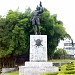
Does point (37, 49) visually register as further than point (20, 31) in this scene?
No

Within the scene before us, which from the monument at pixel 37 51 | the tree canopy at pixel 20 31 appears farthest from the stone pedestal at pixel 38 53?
the tree canopy at pixel 20 31

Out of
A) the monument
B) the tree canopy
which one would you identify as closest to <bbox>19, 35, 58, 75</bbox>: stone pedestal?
the monument

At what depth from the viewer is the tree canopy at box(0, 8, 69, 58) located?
3234cm

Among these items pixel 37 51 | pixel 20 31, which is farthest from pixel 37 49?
pixel 20 31

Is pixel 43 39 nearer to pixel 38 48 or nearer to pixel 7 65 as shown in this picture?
pixel 38 48

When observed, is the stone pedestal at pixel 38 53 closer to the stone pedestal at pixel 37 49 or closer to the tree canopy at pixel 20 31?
the stone pedestal at pixel 37 49

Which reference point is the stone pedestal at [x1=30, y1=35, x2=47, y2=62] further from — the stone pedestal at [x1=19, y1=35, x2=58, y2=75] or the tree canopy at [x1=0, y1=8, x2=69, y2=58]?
the tree canopy at [x1=0, y1=8, x2=69, y2=58]

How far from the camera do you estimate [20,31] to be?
32.3 meters

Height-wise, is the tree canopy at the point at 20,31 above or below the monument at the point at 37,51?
above

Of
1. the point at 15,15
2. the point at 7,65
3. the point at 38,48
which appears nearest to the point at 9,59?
the point at 7,65

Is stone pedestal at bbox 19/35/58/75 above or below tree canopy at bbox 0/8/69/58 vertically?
below

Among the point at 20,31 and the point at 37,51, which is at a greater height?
the point at 20,31

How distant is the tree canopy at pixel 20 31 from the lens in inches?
1273

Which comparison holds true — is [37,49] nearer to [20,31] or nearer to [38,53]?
[38,53]
